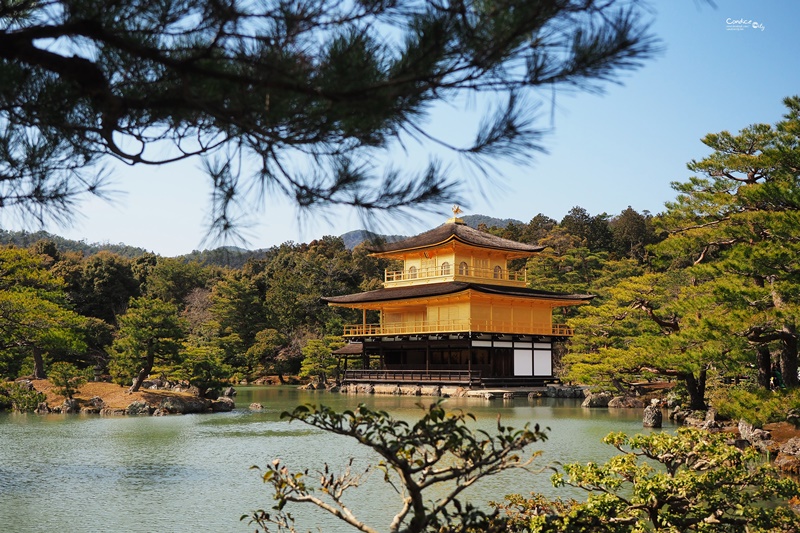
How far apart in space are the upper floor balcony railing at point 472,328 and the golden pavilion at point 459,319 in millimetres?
36

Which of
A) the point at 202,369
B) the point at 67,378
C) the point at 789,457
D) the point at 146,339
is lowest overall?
the point at 789,457

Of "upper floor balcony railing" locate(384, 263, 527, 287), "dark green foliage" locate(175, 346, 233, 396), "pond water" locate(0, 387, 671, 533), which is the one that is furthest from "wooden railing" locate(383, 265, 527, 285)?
"pond water" locate(0, 387, 671, 533)

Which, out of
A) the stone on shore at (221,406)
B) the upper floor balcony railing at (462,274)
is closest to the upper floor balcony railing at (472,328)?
the upper floor balcony railing at (462,274)

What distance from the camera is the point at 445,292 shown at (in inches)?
945

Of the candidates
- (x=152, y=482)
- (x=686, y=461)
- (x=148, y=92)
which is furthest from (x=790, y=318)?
(x=148, y=92)

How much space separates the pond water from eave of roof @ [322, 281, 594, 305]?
7658 mm

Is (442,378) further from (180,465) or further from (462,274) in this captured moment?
(180,465)

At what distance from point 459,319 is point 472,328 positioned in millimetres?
1226

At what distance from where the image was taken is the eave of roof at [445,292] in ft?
78.3

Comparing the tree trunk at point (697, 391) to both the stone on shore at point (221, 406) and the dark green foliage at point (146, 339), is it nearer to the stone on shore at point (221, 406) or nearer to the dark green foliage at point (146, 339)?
the stone on shore at point (221, 406)

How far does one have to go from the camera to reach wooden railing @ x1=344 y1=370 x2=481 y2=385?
23078 mm

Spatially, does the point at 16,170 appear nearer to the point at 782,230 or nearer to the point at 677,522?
the point at 677,522

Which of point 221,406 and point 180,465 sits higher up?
point 221,406

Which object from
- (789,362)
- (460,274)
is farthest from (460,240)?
(789,362)
